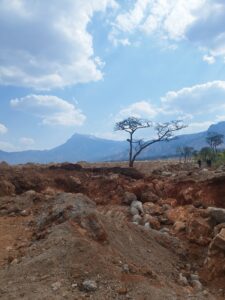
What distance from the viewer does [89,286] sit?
6020 millimetres

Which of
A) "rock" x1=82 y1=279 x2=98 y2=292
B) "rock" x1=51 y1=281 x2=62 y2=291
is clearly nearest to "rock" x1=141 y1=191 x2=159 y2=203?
"rock" x1=82 y1=279 x2=98 y2=292

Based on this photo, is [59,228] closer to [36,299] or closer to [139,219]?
[36,299]

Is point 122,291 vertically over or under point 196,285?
over

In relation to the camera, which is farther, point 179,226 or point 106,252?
point 179,226

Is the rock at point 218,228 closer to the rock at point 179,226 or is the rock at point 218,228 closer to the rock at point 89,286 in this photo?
the rock at point 179,226

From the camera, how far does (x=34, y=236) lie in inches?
325

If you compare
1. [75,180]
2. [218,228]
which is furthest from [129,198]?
[218,228]

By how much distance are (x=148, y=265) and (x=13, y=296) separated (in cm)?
251

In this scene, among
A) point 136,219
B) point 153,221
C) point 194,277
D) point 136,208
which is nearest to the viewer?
point 194,277

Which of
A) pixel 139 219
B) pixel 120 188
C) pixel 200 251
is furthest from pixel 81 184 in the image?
pixel 200 251

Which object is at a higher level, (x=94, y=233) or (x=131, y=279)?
(x=94, y=233)

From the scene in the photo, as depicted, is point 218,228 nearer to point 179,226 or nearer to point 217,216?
point 217,216

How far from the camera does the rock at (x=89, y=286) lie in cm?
599

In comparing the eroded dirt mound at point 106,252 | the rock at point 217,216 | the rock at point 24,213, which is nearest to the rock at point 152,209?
the eroded dirt mound at point 106,252
